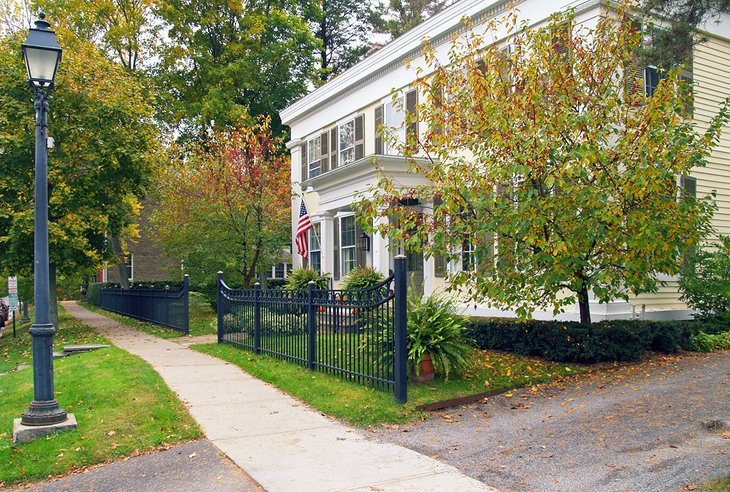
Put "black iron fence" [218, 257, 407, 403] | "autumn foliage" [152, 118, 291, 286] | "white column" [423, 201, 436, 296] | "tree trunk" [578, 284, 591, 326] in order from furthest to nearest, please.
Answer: "autumn foliage" [152, 118, 291, 286] < "white column" [423, 201, 436, 296] < "tree trunk" [578, 284, 591, 326] < "black iron fence" [218, 257, 407, 403]

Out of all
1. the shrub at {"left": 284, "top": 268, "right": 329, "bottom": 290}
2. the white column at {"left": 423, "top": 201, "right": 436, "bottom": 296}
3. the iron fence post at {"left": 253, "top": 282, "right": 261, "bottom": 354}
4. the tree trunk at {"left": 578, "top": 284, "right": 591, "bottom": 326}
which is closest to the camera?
the tree trunk at {"left": 578, "top": 284, "right": 591, "bottom": 326}

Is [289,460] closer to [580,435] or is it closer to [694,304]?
[580,435]

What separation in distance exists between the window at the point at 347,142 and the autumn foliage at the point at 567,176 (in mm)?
9726

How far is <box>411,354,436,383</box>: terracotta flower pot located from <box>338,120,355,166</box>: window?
40.1 ft

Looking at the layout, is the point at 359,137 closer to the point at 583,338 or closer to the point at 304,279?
the point at 304,279

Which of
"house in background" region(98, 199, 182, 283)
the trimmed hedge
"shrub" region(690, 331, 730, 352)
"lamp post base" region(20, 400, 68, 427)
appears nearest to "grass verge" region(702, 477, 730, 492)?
Result: the trimmed hedge

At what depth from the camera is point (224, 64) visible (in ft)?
104

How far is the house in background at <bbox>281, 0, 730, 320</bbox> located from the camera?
1392cm

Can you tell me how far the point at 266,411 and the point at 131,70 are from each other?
25.6 meters

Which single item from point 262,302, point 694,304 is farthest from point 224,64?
point 694,304

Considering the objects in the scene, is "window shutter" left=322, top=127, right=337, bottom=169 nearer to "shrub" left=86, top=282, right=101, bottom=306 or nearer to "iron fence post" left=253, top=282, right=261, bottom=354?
"iron fence post" left=253, top=282, right=261, bottom=354

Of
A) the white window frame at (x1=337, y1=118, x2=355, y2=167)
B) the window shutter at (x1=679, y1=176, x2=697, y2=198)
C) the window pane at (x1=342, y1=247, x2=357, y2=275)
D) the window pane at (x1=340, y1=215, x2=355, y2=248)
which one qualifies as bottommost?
the window pane at (x1=342, y1=247, x2=357, y2=275)

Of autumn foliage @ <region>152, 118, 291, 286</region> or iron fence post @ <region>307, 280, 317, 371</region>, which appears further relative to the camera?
autumn foliage @ <region>152, 118, 291, 286</region>

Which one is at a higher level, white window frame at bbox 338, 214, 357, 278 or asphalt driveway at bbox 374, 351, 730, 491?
white window frame at bbox 338, 214, 357, 278
